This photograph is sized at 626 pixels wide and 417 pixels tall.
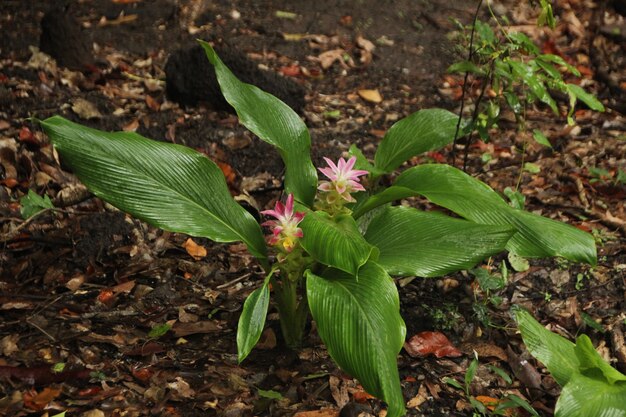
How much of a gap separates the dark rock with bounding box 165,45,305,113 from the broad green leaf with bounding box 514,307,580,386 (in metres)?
2.21

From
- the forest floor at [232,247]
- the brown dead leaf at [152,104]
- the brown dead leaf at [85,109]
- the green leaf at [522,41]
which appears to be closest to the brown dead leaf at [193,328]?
the forest floor at [232,247]

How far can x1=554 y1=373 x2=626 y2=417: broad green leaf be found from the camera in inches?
76.4

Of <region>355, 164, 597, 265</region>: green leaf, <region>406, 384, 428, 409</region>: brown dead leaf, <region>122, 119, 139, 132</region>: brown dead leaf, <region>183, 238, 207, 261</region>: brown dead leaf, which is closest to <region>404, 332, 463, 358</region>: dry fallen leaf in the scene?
<region>406, 384, 428, 409</region>: brown dead leaf

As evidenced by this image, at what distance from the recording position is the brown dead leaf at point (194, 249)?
3.02 m

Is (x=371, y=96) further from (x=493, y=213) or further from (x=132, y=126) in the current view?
(x=493, y=213)

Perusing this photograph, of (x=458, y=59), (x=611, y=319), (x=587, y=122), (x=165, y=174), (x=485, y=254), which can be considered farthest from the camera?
(x=458, y=59)

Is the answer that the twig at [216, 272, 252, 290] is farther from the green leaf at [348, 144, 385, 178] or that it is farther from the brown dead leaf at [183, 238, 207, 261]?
the green leaf at [348, 144, 385, 178]

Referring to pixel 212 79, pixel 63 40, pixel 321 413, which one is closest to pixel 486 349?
pixel 321 413

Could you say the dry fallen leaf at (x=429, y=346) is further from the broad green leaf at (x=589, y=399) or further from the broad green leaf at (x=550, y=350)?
the broad green leaf at (x=589, y=399)

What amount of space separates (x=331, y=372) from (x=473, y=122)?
1168mm

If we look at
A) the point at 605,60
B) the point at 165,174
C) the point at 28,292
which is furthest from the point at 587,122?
the point at 28,292

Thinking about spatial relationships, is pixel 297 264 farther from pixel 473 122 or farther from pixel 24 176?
pixel 24 176

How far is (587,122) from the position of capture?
13.9 ft

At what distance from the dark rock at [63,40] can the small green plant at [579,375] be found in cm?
327
